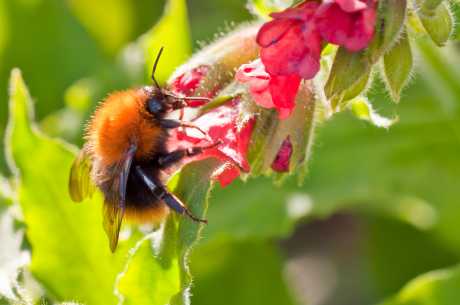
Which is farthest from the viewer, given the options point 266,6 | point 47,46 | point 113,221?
point 47,46

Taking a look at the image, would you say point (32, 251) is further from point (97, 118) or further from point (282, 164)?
point (282, 164)

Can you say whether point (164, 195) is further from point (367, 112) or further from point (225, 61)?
point (367, 112)

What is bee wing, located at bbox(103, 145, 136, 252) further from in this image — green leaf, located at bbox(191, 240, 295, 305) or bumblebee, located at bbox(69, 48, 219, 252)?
green leaf, located at bbox(191, 240, 295, 305)

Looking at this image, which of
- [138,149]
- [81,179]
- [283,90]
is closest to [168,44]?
[81,179]

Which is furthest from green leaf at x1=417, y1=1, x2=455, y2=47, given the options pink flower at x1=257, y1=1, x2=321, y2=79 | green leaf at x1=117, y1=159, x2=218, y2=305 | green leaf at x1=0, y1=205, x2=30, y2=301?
green leaf at x1=0, y1=205, x2=30, y2=301

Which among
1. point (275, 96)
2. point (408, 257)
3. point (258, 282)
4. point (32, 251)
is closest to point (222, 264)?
point (258, 282)

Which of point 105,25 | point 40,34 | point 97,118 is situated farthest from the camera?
point 105,25

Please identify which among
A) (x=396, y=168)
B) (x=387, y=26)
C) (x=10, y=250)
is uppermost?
(x=387, y=26)

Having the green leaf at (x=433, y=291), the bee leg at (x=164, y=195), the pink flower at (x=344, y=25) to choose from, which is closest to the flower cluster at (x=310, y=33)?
the pink flower at (x=344, y=25)
